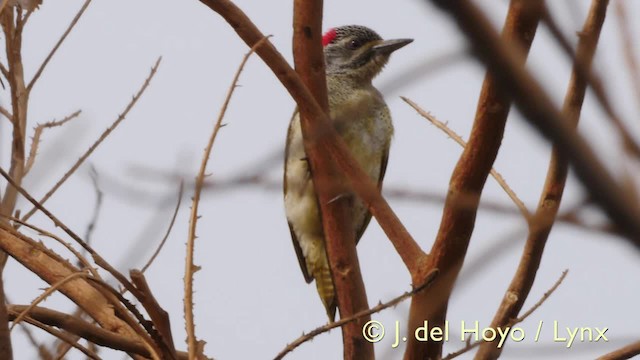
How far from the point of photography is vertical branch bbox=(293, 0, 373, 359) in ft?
9.92

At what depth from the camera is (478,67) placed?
0.66 m

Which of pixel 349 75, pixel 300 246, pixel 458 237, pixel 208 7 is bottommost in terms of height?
pixel 458 237

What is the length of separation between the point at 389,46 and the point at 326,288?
1.65m

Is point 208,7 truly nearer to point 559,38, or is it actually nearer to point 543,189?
point 543,189

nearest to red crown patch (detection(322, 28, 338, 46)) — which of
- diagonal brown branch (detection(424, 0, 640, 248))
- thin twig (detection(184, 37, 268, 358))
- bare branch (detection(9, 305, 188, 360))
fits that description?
bare branch (detection(9, 305, 188, 360))

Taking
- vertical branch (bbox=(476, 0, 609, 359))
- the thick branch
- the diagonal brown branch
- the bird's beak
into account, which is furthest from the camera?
the bird's beak

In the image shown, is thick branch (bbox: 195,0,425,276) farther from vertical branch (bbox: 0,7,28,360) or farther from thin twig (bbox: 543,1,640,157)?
thin twig (bbox: 543,1,640,157)

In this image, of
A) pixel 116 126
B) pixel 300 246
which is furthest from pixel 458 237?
pixel 300 246

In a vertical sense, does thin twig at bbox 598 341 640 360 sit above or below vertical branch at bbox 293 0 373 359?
below

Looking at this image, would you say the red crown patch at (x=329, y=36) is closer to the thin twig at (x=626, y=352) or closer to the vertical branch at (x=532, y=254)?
the vertical branch at (x=532, y=254)

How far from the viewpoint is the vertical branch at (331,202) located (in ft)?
9.92

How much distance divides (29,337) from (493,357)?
1389 millimetres

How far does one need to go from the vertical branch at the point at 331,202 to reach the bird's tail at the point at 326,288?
6.26 feet

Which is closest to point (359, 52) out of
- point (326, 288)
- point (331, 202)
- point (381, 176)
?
point (381, 176)
